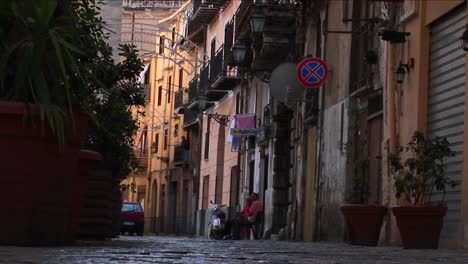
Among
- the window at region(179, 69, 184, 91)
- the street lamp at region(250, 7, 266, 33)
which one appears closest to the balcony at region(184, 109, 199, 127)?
the window at region(179, 69, 184, 91)

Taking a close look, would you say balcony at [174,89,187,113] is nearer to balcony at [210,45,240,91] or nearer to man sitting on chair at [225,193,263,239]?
balcony at [210,45,240,91]

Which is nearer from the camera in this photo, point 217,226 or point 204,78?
point 217,226

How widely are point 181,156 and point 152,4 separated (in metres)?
12.3

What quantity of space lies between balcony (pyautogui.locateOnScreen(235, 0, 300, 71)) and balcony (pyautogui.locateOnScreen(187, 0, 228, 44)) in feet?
36.3

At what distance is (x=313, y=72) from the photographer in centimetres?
2053

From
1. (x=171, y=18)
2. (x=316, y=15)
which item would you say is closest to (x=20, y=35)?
(x=316, y=15)

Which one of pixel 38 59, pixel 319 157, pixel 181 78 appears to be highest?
pixel 181 78

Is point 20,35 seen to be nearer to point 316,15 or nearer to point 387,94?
point 387,94

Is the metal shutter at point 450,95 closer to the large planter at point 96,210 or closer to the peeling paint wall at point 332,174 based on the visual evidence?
the large planter at point 96,210

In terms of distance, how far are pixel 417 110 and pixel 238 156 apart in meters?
20.9

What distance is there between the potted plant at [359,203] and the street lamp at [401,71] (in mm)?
1705

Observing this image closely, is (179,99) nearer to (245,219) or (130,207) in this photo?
(130,207)

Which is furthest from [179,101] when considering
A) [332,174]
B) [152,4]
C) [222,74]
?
[332,174]

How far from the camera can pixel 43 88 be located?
8.45 meters
